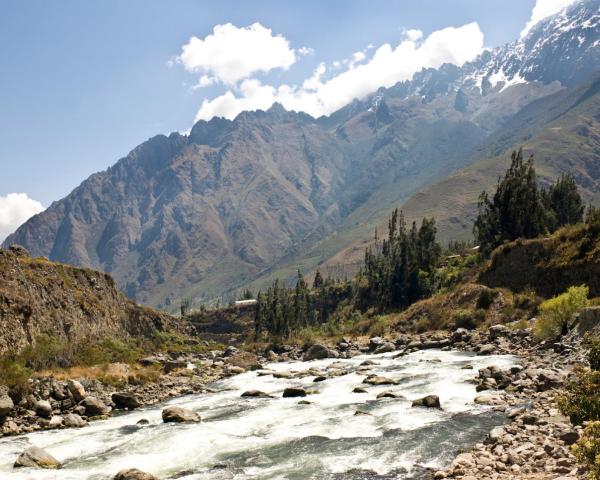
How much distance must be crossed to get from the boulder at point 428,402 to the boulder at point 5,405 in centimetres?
2889

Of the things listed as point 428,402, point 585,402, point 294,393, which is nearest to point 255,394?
point 294,393

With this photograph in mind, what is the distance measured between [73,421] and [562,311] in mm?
44481

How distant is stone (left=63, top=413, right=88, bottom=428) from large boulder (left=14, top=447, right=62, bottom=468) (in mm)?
9526

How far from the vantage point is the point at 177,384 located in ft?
189

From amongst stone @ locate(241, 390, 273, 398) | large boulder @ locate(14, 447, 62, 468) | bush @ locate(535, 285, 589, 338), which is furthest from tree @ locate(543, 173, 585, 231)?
large boulder @ locate(14, 447, 62, 468)

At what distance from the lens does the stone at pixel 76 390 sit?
4269 centimetres

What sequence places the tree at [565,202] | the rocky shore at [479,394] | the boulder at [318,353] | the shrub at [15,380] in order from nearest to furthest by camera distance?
1. the rocky shore at [479,394]
2. the shrub at [15,380]
3. the boulder at [318,353]
4. the tree at [565,202]

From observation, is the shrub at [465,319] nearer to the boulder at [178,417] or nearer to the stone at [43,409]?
the boulder at [178,417]

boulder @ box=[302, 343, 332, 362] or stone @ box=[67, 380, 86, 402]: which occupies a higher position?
stone @ box=[67, 380, 86, 402]

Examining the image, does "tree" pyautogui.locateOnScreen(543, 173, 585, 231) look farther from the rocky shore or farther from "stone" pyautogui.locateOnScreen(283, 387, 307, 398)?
"stone" pyautogui.locateOnScreen(283, 387, 307, 398)

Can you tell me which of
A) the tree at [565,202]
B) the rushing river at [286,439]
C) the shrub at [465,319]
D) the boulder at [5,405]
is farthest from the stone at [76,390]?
the tree at [565,202]

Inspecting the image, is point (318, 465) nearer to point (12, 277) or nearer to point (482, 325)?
point (12, 277)

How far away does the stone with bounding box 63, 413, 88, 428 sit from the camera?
1453 inches

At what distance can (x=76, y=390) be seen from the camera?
43031 mm
